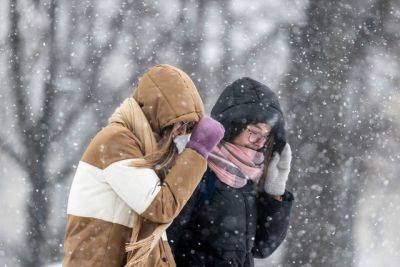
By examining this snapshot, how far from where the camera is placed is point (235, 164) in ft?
11.7

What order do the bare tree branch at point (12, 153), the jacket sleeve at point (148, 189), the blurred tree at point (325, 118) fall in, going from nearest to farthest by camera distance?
the jacket sleeve at point (148, 189)
the blurred tree at point (325, 118)
the bare tree branch at point (12, 153)

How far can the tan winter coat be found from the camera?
2.96 metres

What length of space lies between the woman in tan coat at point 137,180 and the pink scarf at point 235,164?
41 cm

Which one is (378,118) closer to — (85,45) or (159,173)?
(85,45)

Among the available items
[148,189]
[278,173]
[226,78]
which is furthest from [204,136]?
[226,78]

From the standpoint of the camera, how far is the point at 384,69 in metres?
9.52

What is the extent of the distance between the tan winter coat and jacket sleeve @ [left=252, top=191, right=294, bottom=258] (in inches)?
26.4

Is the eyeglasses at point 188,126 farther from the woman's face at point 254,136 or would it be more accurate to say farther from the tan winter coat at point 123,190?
→ the woman's face at point 254,136

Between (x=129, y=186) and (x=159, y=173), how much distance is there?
0.17 metres

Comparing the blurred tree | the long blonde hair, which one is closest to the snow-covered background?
the blurred tree

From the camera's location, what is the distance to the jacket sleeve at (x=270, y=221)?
363 centimetres

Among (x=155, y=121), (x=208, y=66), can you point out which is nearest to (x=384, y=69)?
(x=208, y=66)

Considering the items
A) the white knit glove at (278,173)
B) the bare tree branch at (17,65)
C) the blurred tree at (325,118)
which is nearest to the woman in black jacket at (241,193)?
the white knit glove at (278,173)

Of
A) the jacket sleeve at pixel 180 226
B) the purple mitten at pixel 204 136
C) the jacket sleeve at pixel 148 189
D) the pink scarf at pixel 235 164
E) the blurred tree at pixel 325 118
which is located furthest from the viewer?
the blurred tree at pixel 325 118
